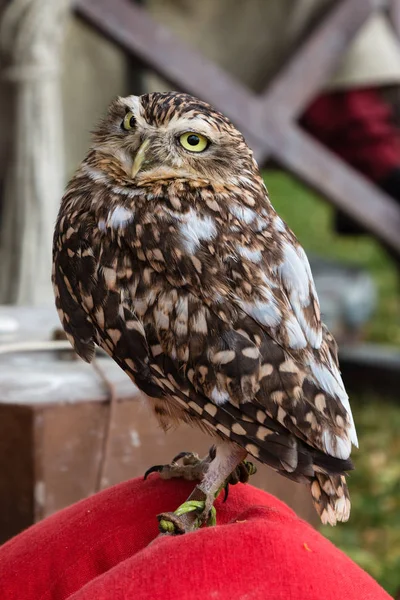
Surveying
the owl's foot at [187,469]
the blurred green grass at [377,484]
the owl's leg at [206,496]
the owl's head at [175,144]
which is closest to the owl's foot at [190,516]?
the owl's leg at [206,496]

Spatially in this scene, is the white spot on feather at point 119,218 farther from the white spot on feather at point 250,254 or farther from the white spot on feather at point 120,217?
the white spot on feather at point 250,254

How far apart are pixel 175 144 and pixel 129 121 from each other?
0.38ft

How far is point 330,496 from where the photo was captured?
59.1 inches

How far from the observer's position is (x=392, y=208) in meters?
4.06

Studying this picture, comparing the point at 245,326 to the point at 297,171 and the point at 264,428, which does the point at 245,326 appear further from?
the point at 297,171

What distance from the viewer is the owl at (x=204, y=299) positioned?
4.88ft

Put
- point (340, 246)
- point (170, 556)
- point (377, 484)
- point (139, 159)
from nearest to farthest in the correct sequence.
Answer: point (170, 556), point (139, 159), point (377, 484), point (340, 246)

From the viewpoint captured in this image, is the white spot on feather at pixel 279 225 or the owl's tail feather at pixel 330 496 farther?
the white spot on feather at pixel 279 225

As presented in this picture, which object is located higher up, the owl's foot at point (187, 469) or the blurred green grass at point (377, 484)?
the owl's foot at point (187, 469)

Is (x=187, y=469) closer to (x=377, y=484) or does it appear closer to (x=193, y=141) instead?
(x=193, y=141)

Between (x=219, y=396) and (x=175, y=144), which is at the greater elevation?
(x=175, y=144)

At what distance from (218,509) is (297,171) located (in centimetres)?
244

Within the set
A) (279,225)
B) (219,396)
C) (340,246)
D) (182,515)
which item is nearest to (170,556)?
(182,515)

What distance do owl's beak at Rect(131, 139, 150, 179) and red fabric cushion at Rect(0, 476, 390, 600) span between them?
0.58 meters
